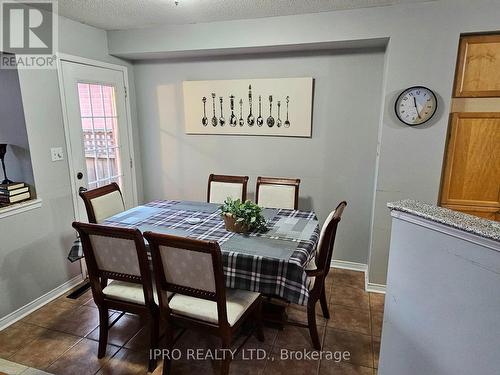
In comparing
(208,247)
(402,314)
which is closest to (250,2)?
(208,247)

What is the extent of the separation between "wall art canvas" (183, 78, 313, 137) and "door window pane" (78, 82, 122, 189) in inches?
29.9

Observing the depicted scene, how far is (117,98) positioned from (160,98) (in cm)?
44

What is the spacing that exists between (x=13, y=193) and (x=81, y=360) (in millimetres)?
1320

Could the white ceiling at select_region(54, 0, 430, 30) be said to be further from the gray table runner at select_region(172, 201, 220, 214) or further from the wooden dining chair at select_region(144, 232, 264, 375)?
the wooden dining chair at select_region(144, 232, 264, 375)

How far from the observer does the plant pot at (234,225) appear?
2.09 meters

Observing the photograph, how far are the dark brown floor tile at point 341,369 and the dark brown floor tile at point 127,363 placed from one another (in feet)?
3.54

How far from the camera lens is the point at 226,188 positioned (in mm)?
3045

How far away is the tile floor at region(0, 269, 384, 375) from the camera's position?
6.26ft

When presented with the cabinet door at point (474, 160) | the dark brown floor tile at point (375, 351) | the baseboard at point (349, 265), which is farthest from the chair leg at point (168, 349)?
the cabinet door at point (474, 160)

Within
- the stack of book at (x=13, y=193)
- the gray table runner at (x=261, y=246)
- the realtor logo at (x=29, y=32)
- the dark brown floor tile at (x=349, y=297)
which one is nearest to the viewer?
the gray table runner at (x=261, y=246)

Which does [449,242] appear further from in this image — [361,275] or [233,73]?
[233,73]

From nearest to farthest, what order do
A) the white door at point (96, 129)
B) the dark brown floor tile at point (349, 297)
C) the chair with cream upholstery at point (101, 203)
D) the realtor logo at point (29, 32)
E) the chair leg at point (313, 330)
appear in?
the chair leg at point (313, 330)
the realtor logo at point (29, 32)
the chair with cream upholstery at point (101, 203)
the dark brown floor tile at point (349, 297)
the white door at point (96, 129)

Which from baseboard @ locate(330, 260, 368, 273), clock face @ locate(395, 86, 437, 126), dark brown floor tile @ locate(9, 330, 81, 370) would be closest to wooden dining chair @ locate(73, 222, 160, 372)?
dark brown floor tile @ locate(9, 330, 81, 370)

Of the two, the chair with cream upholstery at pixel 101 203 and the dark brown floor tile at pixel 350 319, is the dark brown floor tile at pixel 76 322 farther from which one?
the dark brown floor tile at pixel 350 319
